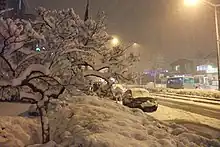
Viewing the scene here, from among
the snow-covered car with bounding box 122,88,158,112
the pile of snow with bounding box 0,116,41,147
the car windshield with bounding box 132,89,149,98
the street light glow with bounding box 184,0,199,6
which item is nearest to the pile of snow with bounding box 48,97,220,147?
the pile of snow with bounding box 0,116,41,147

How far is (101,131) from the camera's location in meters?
8.30

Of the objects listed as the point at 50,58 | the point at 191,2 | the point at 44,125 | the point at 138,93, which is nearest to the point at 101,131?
the point at 44,125

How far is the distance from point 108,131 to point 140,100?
1117cm

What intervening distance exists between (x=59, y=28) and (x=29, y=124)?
15.4 feet

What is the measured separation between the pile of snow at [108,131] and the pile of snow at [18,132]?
0.69 meters

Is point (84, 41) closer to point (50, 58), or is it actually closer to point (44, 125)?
point (50, 58)

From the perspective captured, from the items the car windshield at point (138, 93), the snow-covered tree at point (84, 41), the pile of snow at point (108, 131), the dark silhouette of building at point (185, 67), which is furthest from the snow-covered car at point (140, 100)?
the dark silhouette of building at point (185, 67)

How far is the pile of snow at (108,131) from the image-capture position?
7.43m

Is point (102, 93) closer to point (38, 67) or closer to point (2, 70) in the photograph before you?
point (2, 70)

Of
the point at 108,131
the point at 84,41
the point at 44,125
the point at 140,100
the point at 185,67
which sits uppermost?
the point at 185,67

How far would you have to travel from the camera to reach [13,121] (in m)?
9.98

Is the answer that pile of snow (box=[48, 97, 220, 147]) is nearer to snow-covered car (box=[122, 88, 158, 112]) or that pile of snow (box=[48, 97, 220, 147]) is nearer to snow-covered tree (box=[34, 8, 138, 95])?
snow-covered tree (box=[34, 8, 138, 95])

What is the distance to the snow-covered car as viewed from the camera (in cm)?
1866

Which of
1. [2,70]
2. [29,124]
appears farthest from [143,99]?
[2,70]
